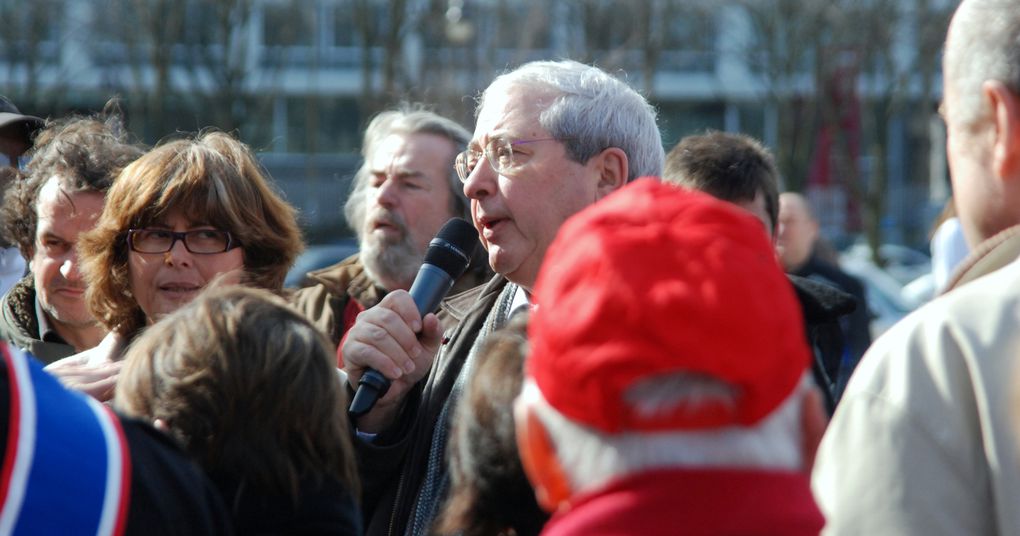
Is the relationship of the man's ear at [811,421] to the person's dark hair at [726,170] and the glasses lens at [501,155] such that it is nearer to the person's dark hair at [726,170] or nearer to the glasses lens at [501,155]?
the glasses lens at [501,155]

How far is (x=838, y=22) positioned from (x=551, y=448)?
3109 centimetres

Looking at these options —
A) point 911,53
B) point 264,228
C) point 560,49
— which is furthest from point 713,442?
point 911,53

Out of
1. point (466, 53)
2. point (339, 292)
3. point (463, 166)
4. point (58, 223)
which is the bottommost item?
point (466, 53)

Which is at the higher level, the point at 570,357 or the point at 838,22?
the point at 570,357

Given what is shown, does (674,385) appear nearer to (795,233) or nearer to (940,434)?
(940,434)

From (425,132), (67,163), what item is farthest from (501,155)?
(425,132)

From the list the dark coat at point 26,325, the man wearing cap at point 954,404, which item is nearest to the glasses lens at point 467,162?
the dark coat at point 26,325

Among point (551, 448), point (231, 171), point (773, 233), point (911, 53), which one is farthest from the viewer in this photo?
point (911, 53)

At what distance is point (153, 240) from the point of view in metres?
3.40

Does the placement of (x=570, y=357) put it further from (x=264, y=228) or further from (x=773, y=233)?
(x=773, y=233)

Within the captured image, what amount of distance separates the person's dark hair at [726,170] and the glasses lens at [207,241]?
1387 mm

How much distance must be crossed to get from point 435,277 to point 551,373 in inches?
66.8

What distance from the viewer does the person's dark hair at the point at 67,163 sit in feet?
12.5

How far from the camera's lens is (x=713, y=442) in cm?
147
